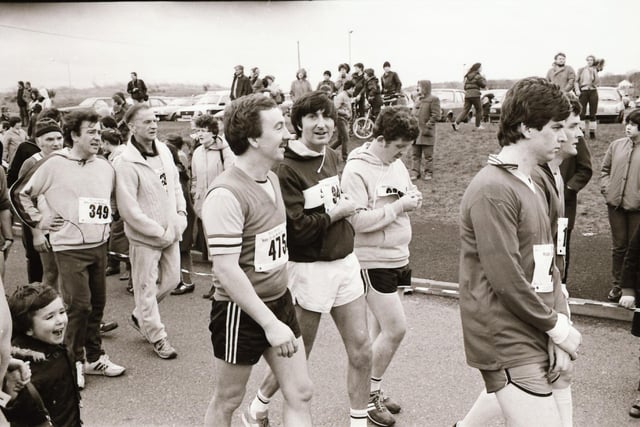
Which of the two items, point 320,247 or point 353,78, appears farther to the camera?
point 353,78

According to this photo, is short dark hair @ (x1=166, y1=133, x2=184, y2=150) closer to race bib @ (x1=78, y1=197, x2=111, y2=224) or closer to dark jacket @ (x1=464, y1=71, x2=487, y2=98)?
race bib @ (x1=78, y1=197, x2=111, y2=224)

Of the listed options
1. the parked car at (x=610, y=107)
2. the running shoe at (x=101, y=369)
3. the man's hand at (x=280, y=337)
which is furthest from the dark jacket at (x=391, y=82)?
the man's hand at (x=280, y=337)

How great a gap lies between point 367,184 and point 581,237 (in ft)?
19.2

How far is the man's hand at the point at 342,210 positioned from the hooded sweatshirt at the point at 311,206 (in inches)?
1.7

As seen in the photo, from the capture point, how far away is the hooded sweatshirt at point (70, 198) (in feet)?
15.5

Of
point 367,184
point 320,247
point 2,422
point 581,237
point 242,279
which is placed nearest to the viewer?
point 2,422

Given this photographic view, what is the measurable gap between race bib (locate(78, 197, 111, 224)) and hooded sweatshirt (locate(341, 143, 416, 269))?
6.31 feet

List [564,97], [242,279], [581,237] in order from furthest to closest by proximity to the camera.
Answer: [581,237] → [242,279] → [564,97]

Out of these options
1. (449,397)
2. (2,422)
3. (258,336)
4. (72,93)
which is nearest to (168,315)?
(449,397)

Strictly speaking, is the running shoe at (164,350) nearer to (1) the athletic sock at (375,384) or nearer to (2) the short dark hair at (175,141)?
(1) the athletic sock at (375,384)

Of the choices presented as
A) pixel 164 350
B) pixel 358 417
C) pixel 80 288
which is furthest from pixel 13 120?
pixel 358 417

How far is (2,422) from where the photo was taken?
2240 mm

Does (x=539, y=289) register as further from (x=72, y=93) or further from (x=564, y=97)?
(x=72, y=93)

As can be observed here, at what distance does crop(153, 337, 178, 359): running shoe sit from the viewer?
536 centimetres
